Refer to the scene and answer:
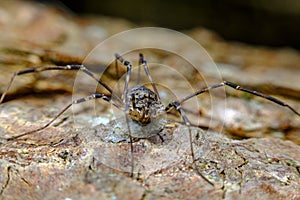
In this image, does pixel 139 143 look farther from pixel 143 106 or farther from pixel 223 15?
pixel 223 15

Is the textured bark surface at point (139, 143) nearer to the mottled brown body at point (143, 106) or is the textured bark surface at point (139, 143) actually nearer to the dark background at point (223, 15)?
the mottled brown body at point (143, 106)

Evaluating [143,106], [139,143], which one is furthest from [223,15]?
[139,143]

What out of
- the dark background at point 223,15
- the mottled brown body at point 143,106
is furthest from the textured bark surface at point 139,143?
the dark background at point 223,15

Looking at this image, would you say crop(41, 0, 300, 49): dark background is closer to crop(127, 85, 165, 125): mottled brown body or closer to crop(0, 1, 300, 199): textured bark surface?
crop(0, 1, 300, 199): textured bark surface

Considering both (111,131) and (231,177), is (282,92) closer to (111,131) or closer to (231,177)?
(231,177)

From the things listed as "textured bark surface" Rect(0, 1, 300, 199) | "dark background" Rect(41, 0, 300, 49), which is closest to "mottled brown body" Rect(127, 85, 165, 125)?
"textured bark surface" Rect(0, 1, 300, 199)

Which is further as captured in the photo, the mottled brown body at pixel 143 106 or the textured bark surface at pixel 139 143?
the mottled brown body at pixel 143 106
